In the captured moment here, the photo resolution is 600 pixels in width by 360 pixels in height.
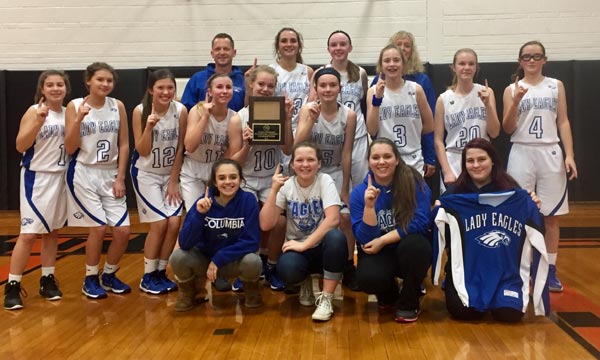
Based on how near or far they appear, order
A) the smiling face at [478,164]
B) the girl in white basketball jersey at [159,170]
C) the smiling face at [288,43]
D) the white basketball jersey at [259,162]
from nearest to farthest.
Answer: the smiling face at [478,164] < the girl in white basketball jersey at [159,170] < the white basketball jersey at [259,162] < the smiling face at [288,43]

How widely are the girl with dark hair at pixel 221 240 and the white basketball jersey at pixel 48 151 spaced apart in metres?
1.11

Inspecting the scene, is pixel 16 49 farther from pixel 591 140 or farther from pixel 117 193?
pixel 591 140

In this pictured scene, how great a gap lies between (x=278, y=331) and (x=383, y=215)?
94 centimetres

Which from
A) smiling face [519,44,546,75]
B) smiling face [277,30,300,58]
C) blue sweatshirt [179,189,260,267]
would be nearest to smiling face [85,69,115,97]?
blue sweatshirt [179,189,260,267]

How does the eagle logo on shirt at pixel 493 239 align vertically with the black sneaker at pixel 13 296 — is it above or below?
above

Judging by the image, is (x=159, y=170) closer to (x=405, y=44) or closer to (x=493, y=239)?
(x=405, y=44)

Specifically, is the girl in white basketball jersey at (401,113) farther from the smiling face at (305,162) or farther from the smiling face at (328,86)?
the smiling face at (305,162)

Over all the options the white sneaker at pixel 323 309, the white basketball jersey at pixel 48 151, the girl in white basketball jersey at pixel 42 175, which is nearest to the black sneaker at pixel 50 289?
the girl in white basketball jersey at pixel 42 175

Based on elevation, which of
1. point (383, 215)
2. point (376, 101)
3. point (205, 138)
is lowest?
point (383, 215)

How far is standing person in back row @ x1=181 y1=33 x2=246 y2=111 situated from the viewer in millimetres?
4293

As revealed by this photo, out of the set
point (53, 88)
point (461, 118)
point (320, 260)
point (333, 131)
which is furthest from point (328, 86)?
point (53, 88)

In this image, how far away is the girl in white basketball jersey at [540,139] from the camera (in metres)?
3.89

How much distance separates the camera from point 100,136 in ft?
12.7

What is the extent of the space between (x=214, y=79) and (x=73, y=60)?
203 inches
